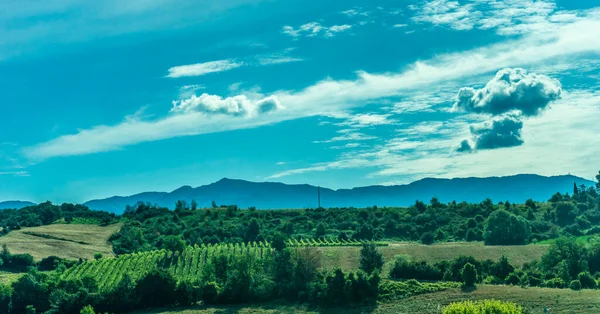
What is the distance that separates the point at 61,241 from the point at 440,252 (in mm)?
83989

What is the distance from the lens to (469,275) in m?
68.0

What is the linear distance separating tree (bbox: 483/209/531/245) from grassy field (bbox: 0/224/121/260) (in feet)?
251

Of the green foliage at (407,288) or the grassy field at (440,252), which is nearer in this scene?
the green foliage at (407,288)

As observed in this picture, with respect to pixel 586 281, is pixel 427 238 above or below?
above

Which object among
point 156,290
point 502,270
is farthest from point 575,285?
point 156,290

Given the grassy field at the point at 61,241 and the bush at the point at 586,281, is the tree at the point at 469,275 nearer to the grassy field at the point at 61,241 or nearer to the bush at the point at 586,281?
the bush at the point at 586,281

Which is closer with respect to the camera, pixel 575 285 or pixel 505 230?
pixel 575 285

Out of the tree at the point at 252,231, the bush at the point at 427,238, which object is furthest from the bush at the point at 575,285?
the tree at the point at 252,231

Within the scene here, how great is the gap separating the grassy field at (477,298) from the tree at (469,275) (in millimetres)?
1327

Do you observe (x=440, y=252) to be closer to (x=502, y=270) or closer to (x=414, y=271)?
(x=502, y=270)

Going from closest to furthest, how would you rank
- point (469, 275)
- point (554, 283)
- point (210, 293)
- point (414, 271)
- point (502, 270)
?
point (554, 283), point (469, 275), point (210, 293), point (502, 270), point (414, 271)

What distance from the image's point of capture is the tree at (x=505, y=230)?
10862cm

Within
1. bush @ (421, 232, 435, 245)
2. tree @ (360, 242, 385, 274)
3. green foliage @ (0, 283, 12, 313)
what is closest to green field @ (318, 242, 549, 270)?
tree @ (360, 242, 385, 274)

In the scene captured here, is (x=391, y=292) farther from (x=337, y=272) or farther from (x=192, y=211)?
(x=192, y=211)
